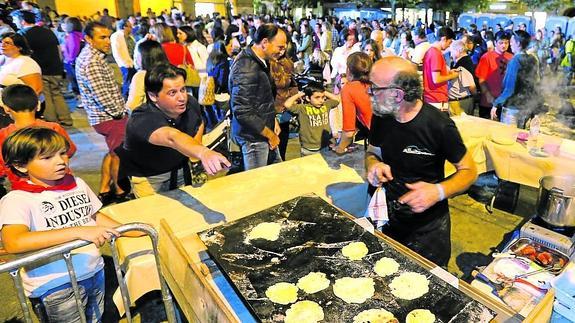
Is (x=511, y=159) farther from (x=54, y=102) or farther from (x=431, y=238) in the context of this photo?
(x=54, y=102)

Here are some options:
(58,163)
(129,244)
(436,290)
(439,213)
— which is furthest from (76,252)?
(439,213)

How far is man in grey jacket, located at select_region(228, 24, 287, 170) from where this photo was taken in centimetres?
347

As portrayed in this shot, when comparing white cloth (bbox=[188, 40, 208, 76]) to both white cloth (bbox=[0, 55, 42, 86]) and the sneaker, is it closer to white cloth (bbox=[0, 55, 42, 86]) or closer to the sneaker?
white cloth (bbox=[0, 55, 42, 86])

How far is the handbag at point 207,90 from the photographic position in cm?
623

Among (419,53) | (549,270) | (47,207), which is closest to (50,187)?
(47,207)

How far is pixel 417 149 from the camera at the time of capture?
224cm

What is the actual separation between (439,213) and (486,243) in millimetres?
2041

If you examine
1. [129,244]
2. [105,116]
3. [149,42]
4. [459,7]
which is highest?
[459,7]

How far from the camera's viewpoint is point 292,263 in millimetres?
1855

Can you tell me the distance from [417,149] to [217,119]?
17.1 feet

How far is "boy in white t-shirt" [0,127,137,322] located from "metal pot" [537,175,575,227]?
3.15m

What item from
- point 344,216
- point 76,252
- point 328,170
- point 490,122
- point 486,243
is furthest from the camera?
point 490,122

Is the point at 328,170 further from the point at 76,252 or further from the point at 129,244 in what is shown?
the point at 76,252

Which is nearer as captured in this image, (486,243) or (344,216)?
(344,216)
